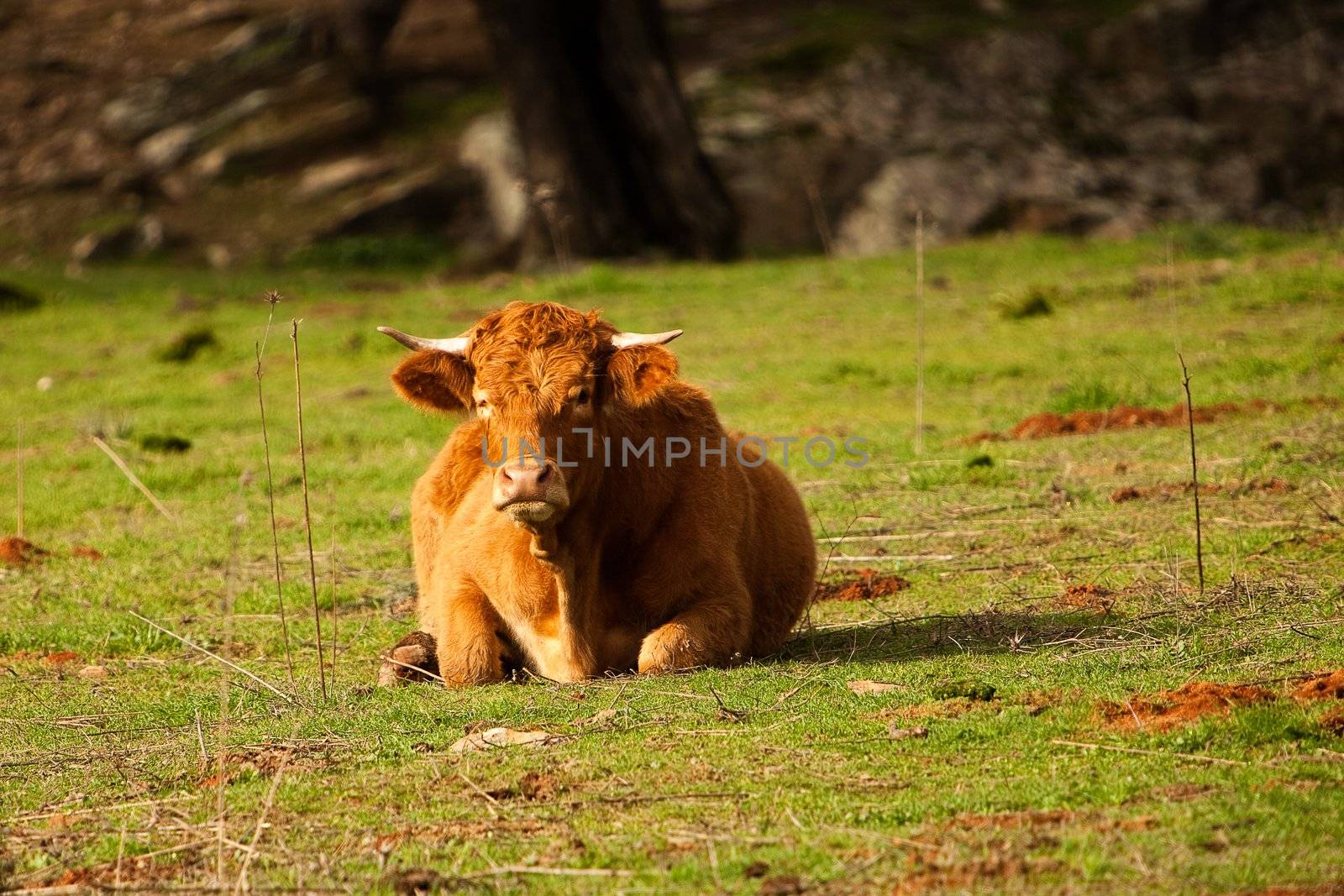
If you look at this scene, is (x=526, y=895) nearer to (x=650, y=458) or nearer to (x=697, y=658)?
(x=697, y=658)

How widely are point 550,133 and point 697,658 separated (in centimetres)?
1756

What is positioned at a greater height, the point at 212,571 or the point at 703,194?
the point at 703,194

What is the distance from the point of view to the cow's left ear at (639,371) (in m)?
7.56

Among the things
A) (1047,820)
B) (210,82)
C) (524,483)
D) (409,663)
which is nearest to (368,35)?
(210,82)

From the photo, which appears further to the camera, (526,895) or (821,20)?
(821,20)

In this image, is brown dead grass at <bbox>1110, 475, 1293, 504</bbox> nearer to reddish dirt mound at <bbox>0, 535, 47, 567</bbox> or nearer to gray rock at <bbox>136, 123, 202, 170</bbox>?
reddish dirt mound at <bbox>0, 535, 47, 567</bbox>

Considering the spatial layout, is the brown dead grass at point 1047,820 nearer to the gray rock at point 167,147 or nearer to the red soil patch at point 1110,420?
the red soil patch at point 1110,420

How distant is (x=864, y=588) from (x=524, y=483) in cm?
326

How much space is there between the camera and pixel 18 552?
11.3m

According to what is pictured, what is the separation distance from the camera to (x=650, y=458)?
8.07 m

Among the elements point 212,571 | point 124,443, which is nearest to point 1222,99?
point 124,443

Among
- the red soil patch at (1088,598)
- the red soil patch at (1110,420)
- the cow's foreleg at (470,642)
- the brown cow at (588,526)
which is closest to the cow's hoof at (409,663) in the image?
the brown cow at (588,526)

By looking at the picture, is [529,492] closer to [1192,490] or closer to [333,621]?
[333,621]

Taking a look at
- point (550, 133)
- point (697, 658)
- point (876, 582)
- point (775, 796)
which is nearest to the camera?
point (775, 796)
